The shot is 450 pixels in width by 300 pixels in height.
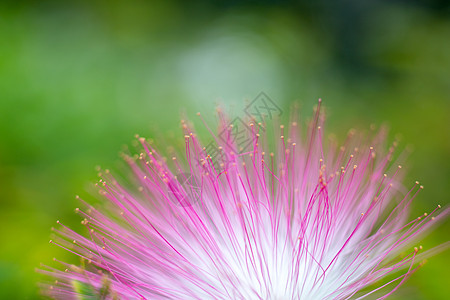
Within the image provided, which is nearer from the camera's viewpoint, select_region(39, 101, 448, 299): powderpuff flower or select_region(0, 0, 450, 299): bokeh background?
select_region(39, 101, 448, 299): powderpuff flower

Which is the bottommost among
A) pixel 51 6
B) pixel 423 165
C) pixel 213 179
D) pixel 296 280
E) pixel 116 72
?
pixel 296 280

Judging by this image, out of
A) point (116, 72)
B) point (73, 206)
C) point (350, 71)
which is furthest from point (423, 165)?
point (116, 72)

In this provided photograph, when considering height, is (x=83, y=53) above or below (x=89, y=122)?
above

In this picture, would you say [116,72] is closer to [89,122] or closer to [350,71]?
[89,122]

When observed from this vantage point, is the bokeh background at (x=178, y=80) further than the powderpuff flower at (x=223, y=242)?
Yes

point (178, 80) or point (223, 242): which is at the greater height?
point (178, 80)

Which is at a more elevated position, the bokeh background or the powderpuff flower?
the bokeh background

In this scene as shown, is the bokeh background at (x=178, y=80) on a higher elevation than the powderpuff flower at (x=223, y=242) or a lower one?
higher

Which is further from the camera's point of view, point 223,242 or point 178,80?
point 178,80
